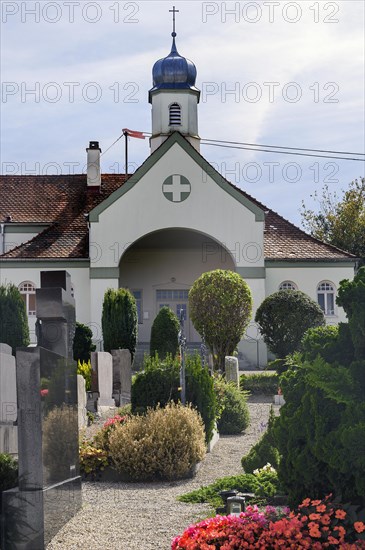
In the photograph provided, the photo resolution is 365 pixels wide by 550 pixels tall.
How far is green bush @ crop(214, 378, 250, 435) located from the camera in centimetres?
1678

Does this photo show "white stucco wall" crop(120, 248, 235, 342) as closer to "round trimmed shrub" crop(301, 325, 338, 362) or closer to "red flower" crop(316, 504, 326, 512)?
"round trimmed shrub" crop(301, 325, 338, 362)

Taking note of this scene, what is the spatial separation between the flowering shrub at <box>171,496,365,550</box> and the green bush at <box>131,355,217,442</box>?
6544 millimetres

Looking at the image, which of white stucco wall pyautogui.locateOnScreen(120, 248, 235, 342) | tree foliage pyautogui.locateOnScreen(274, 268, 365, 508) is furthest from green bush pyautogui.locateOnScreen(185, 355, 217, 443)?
white stucco wall pyautogui.locateOnScreen(120, 248, 235, 342)

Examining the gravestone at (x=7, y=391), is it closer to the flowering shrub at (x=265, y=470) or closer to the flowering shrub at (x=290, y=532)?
the flowering shrub at (x=265, y=470)

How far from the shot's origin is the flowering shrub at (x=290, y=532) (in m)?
6.44

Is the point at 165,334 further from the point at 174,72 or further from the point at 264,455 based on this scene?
the point at 264,455

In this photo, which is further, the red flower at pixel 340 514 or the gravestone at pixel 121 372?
the gravestone at pixel 121 372

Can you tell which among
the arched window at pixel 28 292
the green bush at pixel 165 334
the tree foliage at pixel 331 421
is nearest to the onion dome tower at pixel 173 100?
the arched window at pixel 28 292

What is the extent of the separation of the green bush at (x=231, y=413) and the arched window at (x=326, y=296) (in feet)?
64.4

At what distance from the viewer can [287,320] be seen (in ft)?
92.4

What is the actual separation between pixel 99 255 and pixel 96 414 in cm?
1706

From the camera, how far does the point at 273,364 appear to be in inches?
924

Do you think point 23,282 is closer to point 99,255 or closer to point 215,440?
point 99,255

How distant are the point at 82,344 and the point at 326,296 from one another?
14.6 meters
